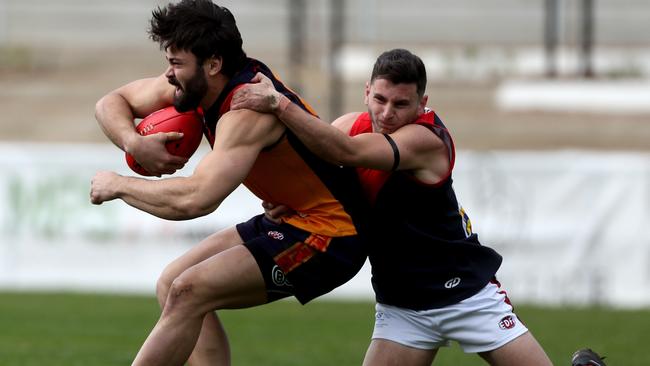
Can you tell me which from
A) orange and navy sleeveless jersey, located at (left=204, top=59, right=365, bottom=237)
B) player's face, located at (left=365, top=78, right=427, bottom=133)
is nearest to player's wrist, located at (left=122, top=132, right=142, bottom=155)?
orange and navy sleeveless jersey, located at (left=204, top=59, right=365, bottom=237)

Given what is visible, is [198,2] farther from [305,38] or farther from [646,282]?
[305,38]

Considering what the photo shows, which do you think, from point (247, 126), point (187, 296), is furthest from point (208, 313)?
point (247, 126)

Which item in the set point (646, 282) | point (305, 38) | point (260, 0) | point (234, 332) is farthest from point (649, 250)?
point (260, 0)

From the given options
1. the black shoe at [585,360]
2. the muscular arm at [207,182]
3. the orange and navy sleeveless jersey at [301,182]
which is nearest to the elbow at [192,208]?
the muscular arm at [207,182]

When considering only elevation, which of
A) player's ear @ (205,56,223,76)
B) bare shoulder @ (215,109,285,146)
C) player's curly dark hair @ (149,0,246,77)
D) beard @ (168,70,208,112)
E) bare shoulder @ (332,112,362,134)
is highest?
player's curly dark hair @ (149,0,246,77)

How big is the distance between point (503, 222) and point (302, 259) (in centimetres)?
832

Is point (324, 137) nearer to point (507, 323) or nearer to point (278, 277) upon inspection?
point (278, 277)

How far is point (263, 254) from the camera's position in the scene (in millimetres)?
6008

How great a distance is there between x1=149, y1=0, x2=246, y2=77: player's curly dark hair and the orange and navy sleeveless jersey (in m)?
0.17

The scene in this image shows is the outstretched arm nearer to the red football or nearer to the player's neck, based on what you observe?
the player's neck

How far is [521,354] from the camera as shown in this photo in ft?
19.6

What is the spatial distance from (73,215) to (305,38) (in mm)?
15235

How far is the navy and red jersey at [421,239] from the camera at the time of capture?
6098 millimetres

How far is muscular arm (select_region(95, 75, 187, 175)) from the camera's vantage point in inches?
231
